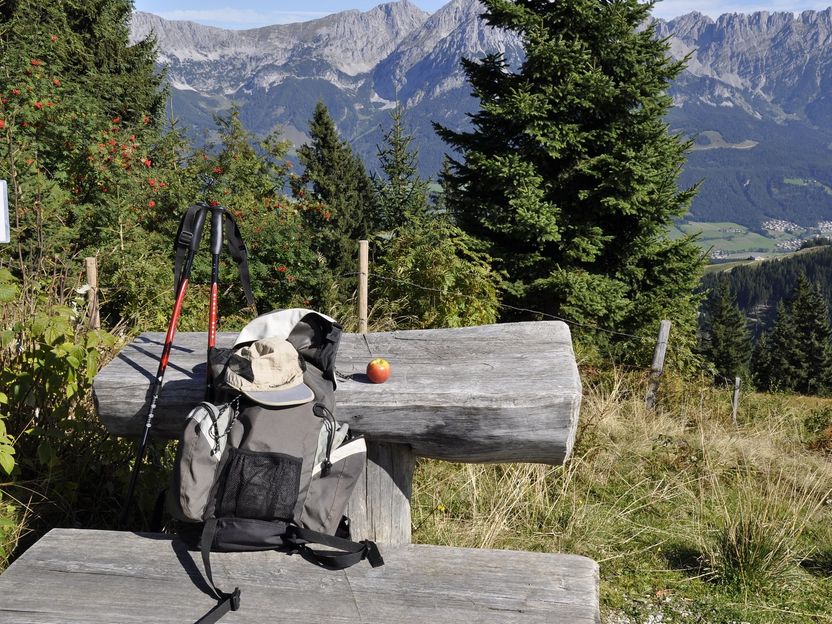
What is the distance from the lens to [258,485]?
1777mm

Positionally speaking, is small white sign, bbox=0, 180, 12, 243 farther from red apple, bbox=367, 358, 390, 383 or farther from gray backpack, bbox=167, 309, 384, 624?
red apple, bbox=367, 358, 390, 383

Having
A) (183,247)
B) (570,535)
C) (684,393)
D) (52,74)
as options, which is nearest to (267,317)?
(183,247)

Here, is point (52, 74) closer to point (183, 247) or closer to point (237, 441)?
point (183, 247)

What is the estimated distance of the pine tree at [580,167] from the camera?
11.8m

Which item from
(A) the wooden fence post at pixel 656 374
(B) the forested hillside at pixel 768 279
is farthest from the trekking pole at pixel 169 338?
(B) the forested hillside at pixel 768 279

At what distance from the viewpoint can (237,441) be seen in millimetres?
1825

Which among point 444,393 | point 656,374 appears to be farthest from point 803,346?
point 444,393

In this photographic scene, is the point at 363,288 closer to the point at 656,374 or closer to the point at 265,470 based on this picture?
the point at 656,374

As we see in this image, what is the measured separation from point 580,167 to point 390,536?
1085 centimetres

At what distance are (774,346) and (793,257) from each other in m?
87.7

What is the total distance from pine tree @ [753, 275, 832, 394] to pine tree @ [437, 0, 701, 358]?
40.1 metres

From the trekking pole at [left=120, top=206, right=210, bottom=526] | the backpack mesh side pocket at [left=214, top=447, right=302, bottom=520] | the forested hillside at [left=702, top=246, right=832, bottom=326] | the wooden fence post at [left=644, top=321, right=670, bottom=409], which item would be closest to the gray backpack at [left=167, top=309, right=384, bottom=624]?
the backpack mesh side pocket at [left=214, top=447, right=302, bottom=520]

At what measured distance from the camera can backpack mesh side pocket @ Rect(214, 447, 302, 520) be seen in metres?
1.78

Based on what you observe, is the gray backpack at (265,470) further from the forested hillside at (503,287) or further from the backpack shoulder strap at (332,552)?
the forested hillside at (503,287)
